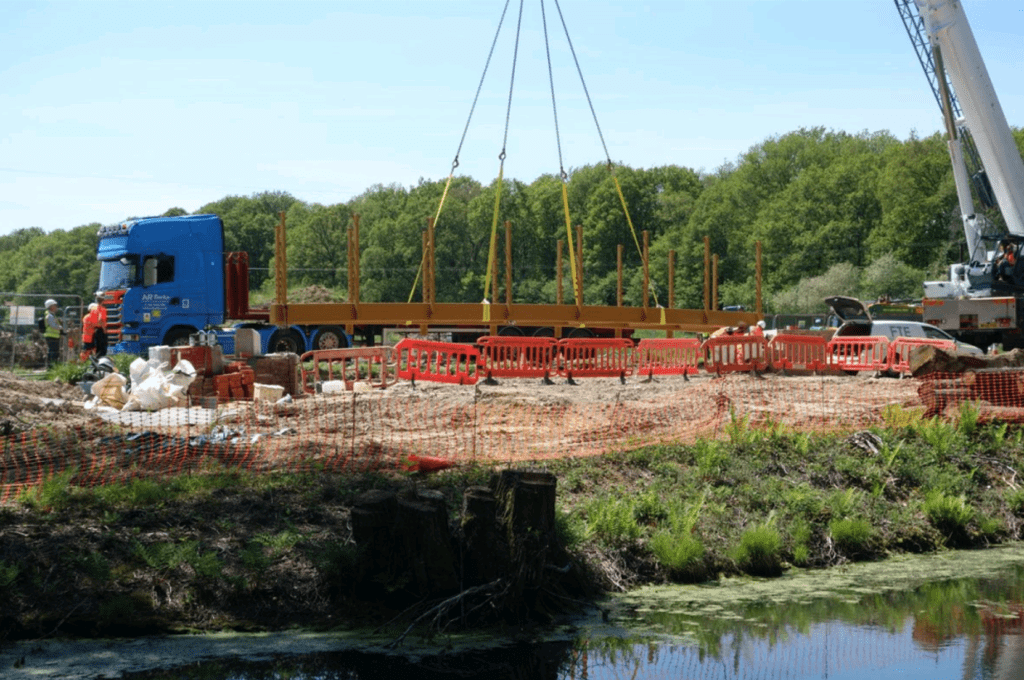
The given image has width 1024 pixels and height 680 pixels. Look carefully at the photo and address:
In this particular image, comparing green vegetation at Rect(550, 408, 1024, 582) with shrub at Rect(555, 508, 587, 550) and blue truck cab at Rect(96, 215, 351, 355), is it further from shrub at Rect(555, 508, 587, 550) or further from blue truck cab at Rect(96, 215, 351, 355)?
blue truck cab at Rect(96, 215, 351, 355)

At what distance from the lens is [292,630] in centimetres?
839

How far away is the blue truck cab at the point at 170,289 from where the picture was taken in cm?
2919

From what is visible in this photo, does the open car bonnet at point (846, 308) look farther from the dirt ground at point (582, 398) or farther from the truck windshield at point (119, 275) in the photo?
the truck windshield at point (119, 275)

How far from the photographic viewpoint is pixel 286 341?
29.9 m

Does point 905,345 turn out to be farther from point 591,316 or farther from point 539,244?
point 539,244

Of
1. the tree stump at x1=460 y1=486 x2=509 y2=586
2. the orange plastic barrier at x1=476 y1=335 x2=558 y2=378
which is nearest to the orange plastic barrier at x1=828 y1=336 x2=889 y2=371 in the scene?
the orange plastic barrier at x1=476 y1=335 x2=558 y2=378

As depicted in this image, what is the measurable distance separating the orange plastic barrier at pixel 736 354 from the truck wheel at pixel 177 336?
545 inches

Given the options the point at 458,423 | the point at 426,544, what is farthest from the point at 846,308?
the point at 426,544

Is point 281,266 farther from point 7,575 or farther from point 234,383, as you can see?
point 7,575

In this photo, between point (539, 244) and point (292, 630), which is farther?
point (539, 244)

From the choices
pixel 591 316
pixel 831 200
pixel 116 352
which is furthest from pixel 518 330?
pixel 831 200

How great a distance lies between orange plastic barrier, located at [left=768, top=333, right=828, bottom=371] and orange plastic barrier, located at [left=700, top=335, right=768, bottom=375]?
218 mm

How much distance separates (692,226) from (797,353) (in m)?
68.4

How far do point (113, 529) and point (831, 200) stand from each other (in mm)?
78604
